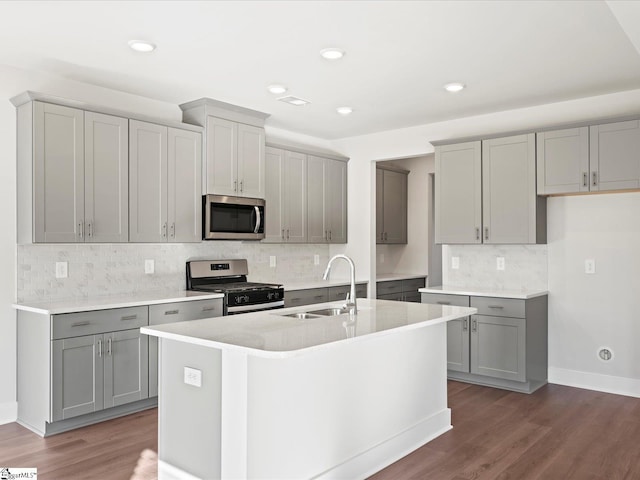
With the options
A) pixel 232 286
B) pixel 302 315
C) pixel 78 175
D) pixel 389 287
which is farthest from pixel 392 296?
pixel 78 175

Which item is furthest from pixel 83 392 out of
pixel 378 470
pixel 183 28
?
pixel 183 28

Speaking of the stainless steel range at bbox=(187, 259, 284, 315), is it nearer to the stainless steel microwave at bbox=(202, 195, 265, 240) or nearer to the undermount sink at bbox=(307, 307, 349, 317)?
the stainless steel microwave at bbox=(202, 195, 265, 240)

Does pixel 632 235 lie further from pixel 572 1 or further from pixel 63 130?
pixel 63 130

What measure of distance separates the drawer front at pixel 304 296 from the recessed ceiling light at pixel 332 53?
2423mm

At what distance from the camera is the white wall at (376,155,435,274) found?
721 cm

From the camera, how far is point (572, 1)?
110 inches

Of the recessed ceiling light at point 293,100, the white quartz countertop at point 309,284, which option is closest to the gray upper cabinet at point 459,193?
the white quartz countertop at point 309,284

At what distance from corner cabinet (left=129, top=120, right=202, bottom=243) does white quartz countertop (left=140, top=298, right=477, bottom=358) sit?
1.60 m

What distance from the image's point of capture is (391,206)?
7.06 metres

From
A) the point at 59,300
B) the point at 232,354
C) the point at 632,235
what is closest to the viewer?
the point at 232,354

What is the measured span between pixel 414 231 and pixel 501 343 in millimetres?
2870

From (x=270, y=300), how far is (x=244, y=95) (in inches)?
72.1

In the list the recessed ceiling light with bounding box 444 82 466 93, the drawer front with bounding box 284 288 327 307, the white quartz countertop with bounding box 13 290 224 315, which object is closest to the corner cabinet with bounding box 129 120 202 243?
the white quartz countertop with bounding box 13 290 224 315

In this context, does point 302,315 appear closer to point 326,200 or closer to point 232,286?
point 232,286
